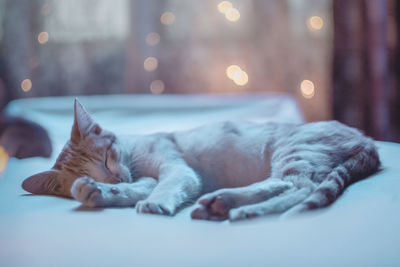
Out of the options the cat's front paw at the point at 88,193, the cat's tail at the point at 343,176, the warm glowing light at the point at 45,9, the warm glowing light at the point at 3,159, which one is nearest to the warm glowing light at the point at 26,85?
the warm glowing light at the point at 45,9

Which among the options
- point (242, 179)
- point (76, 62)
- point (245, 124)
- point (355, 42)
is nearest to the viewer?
point (242, 179)

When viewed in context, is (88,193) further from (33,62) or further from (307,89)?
(307,89)

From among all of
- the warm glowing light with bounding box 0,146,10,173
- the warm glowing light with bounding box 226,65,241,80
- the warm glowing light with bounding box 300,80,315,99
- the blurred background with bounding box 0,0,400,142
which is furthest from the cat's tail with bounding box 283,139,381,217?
the warm glowing light with bounding box 226,65,241,80

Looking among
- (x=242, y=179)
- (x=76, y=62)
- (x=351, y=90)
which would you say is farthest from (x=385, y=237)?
(x=76, y=62)

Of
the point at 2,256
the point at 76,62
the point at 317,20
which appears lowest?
the point at 2,256

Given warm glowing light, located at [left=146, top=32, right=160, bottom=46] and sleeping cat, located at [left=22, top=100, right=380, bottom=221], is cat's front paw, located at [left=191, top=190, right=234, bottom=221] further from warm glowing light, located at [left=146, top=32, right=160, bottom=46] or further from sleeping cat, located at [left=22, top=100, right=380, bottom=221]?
warm glowing light, located at [left=146, top=32, right=160, bottom=46]

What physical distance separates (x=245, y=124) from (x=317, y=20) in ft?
7.11

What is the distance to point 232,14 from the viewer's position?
123 inches

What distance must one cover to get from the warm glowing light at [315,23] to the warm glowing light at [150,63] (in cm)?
134

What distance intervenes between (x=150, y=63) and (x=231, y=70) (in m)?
0.72

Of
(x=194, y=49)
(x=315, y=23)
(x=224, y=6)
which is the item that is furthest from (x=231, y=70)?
(x=315, y=23)

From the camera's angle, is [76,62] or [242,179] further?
[76,62]

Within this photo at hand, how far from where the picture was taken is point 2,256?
573mm

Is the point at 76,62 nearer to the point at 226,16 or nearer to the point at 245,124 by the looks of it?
the point at 226,16
